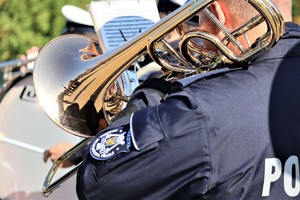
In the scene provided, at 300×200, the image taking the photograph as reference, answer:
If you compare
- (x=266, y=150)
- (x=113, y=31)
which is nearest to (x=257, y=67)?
(x=266, y=150)

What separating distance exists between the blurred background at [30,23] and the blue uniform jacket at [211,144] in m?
4.79

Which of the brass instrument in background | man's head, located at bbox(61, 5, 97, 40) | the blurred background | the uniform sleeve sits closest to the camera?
the uniform sleeve

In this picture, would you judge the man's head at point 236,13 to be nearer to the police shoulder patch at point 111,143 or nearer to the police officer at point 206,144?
the police officer at point 206,144

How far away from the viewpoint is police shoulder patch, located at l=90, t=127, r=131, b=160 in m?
1.62

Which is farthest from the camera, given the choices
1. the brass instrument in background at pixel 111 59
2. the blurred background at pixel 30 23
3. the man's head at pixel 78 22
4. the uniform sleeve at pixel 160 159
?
the blurred background at pixel 30 23

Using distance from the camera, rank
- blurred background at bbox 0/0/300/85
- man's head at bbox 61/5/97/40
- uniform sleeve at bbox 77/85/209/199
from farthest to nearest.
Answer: blurred background at bbox 0/0/300/85 < man's head at bbox 61/5/97/40 < uniform sleeve at bbox 77/85/209/199

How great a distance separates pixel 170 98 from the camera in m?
1.63

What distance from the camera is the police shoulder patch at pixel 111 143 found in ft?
5.31

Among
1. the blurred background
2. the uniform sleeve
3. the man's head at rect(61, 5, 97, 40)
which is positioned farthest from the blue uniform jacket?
the blurred background

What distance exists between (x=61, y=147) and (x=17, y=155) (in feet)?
1.72

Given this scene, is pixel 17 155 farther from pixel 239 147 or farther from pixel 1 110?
pixel 239 147

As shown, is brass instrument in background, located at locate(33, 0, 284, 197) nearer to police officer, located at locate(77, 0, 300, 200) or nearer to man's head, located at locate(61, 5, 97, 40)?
police officer, located at locate(77, 0, 300, 200)

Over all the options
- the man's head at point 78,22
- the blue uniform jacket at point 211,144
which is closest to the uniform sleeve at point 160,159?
the blue uniform jacket at point 211,144

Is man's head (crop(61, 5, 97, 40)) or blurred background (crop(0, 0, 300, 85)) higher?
man's head (crop(61, 5, 97, 40))
